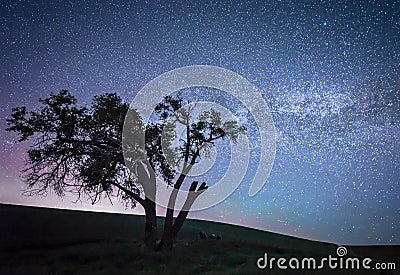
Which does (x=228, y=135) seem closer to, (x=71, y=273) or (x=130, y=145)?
(x=130, y=145)

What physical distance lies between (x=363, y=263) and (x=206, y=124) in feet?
43.4

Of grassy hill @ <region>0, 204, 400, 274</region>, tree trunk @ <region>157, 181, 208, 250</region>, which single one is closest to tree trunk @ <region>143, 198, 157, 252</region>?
tree trunk @ <region>157, 181, 208, 250</region>

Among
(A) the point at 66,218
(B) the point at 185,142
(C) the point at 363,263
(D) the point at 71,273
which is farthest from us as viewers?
(A) the point at 66,218

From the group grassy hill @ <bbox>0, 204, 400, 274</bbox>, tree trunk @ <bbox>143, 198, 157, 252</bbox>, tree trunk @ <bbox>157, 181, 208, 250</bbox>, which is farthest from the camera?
tree trunk @ <bbox>157, 181, 208, 250</bbox>

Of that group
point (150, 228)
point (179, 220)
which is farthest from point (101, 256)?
point (179, 220)

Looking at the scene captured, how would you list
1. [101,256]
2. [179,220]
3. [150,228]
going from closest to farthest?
[101,256]
[150,228]
[179,220]

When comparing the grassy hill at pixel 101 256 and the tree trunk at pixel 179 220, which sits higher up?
the tree trunk at pixel 179 220

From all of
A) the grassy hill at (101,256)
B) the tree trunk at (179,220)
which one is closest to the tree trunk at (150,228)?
the tree trunk at (179,220)

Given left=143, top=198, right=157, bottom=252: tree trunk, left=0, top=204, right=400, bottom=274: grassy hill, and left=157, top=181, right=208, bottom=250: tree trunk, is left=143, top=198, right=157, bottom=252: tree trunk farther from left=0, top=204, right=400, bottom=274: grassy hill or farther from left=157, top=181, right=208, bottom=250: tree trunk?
left=0, top=204, right=400, bottom=274: grassy hill

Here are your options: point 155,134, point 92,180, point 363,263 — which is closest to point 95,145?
point 92,180

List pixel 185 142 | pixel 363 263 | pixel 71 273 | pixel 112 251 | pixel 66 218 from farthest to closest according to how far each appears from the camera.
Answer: pixel 66 218 < pixel 185 142 < pixel 112 251 < pixel 363 263 < pixel 71 273

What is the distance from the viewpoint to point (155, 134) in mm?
25188

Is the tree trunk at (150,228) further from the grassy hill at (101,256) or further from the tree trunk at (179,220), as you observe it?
the grassy hill at (101,256)

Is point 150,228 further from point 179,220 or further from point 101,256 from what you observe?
point 101,256
